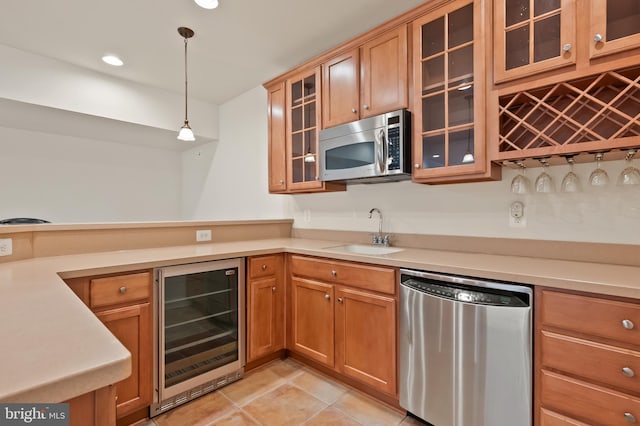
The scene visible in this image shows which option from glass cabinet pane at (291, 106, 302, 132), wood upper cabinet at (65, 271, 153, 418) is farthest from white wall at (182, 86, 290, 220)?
wood upper cabinet at (65, 271, 153, 418)

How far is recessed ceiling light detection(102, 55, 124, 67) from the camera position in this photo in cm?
285

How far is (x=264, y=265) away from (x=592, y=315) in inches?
73.4

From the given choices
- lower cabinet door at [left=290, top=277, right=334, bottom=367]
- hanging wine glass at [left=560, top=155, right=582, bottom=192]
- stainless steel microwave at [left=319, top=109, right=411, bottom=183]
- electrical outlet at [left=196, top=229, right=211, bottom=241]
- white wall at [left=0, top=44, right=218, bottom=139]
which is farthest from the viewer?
white wall at [left=0, top=44, right=218, bottom=139]

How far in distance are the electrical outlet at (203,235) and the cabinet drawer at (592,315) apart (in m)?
2.35

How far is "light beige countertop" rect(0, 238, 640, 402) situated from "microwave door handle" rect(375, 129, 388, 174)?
601 millimetres

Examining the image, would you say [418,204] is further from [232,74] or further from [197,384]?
[232,74]

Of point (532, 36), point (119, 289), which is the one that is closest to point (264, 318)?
point (119, 289)

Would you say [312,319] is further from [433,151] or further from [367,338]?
[433,151]

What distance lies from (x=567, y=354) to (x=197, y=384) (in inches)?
79.2

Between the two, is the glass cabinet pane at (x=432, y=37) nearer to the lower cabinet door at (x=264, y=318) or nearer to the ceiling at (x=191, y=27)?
the ceiling at (x=191, y=27)

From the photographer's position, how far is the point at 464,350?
1.51m

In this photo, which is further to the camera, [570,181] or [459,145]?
[459,145]

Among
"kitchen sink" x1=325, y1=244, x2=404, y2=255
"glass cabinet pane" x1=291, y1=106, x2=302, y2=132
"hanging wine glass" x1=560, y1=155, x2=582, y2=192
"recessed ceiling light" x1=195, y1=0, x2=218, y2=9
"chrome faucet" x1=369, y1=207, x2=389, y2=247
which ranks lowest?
"kitchen sink" x1=325, y1=244, x2=404, y2=255

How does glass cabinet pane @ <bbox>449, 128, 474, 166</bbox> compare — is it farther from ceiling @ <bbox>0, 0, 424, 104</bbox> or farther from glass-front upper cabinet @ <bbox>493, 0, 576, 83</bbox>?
ceiling @ <bbox>0, 0, 424, 104</bbox>
